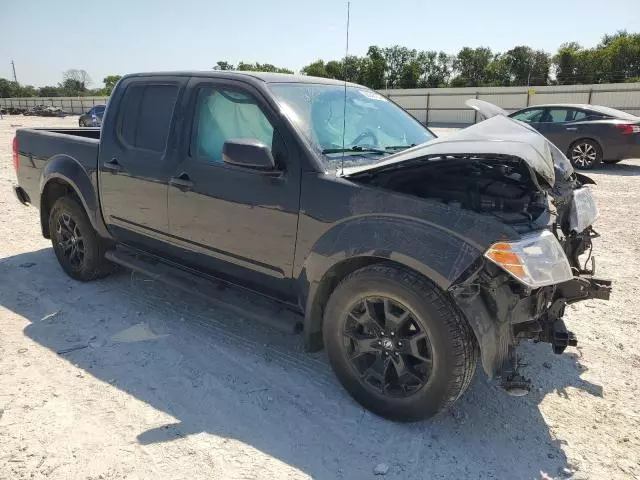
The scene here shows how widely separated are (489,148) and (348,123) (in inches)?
50.6

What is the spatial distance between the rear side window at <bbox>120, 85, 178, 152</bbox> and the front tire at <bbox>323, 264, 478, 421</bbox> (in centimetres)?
199

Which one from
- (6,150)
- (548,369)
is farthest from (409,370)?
(6,150)

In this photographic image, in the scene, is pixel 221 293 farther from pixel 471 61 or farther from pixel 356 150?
pixel 471 61

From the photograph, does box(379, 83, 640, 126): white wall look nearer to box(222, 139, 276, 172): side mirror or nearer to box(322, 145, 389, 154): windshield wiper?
box(322, 145, 389, 154): windshield wiper

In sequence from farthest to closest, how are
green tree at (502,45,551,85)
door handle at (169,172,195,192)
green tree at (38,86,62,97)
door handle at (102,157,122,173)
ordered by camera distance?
green tree at (38,86,62,97) < green tree at (502,45,551,85) < door handle at (102,157,122,173) < door handle at (169,172,195,192)

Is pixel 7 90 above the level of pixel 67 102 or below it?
above

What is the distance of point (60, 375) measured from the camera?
3.28m

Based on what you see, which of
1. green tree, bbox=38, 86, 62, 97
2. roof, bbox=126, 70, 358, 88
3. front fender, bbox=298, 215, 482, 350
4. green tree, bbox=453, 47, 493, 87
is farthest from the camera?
green tree, bbox=38, 86, 62, 97

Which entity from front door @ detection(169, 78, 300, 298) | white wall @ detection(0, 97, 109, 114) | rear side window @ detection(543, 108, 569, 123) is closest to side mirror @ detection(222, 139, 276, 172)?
front door @ detection(169, 78, 300, 298)

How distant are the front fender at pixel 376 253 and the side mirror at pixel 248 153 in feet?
1.89

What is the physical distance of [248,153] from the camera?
2900 mm

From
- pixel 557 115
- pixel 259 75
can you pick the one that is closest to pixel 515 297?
pixel 259 75

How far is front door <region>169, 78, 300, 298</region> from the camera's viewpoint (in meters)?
3.07

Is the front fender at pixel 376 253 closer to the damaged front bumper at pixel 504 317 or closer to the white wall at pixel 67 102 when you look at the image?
the damaged front bumper at pixel 504 317
